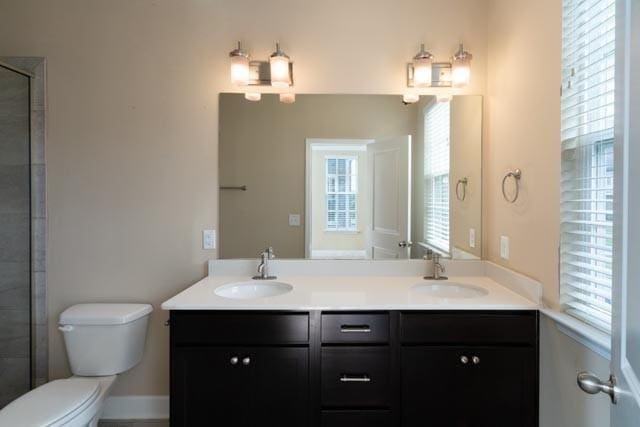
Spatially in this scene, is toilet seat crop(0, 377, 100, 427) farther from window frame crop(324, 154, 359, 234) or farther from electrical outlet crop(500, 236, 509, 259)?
electrical outlet crop(500, 236, 509, 259)

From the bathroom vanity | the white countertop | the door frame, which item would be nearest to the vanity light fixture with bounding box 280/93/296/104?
the door frame

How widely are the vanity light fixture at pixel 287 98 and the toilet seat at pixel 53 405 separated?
1803mm

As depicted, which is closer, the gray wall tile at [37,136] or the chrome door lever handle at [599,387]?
the chrome door lever handle at [599,387]

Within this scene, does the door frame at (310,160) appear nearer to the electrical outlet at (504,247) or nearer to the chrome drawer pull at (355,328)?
the chrome drawer pull at (355,328)

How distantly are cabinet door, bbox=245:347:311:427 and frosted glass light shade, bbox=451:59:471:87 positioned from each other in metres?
1.73

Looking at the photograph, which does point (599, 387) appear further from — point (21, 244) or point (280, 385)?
point (21, 244)

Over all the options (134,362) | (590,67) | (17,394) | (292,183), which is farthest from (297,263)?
(17,394)

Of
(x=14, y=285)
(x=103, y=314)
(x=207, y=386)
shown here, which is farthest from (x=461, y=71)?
(x=14, y=285)

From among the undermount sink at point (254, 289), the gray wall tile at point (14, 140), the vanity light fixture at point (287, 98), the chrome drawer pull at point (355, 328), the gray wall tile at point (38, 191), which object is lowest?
the chrome drawer pull at point (355, 328)

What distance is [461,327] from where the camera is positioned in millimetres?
1686

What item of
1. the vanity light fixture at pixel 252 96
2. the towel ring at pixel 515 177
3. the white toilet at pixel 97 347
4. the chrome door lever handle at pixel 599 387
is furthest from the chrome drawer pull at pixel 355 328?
the vanity light fixture at pixel 252 96

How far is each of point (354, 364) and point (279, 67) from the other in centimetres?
166

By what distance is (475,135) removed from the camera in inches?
90.6

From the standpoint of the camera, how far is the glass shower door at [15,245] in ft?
7.21
